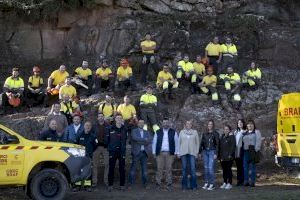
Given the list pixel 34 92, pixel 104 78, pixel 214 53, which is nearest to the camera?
pixel 34 92

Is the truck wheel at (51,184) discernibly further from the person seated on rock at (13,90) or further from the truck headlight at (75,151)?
the person seated on rock at (13,90)

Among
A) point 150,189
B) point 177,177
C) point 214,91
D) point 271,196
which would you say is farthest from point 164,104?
point 271,196

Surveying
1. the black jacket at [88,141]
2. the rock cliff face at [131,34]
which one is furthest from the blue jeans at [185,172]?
the rock cliff face at [131,34]

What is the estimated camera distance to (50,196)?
12.5 meters

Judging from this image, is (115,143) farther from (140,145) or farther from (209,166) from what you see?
(209,166)

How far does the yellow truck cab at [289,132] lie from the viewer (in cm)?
1451

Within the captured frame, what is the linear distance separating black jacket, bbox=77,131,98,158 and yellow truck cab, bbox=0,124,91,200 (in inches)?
78.7

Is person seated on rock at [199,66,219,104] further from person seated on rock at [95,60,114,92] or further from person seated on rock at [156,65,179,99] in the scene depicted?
person seated on rock at [95,60,114,92]

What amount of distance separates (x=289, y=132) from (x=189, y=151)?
2830mm

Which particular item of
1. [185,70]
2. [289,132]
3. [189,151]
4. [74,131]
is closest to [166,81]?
[185,70]

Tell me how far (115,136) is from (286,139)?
15.5 ft

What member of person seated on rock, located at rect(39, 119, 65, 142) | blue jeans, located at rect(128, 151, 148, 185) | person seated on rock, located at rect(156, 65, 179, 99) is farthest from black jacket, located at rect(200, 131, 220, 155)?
person seated on rock, located at rect(156, 65, 179, 99)

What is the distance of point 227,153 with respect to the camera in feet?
50.3

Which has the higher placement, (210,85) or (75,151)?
(210,85)
